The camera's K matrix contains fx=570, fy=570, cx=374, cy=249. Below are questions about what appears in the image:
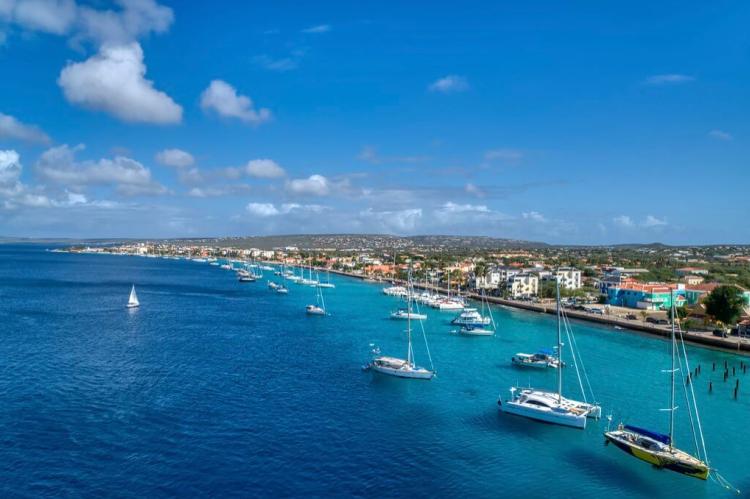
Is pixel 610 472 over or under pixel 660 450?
under

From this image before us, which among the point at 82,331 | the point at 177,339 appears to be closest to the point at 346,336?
the point at 177,339

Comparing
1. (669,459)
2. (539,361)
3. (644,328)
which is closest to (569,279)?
(644,328)

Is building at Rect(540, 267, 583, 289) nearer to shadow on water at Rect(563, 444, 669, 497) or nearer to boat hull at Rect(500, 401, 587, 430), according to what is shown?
boat hull at Rect(500, 401, 587, 430)

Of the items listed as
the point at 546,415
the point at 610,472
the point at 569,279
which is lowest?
the point at 610,472

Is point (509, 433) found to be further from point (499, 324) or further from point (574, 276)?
point (574, 276)

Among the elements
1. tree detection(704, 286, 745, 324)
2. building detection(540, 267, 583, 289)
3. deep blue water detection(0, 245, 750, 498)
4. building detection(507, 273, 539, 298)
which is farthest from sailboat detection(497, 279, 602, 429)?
building detection(540, 267, 583, 289)

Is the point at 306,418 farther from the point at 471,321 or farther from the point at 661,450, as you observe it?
the point at 471,321
